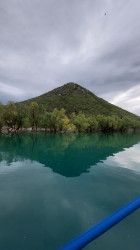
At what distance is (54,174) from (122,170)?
6.83 meters

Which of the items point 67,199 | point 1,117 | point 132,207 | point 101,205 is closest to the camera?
point 132,207

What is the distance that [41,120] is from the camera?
7231cm

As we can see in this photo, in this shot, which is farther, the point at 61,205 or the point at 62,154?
the point at 62,154

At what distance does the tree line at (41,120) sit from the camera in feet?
194

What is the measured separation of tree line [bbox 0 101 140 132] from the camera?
59094 mm

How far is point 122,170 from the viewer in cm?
1452

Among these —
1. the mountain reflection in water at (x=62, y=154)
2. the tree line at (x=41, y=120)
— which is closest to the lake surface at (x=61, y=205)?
the mountain reflection in water at (x=62, y=154)

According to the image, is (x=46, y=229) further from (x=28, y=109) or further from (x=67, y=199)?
(x=28, y=109)

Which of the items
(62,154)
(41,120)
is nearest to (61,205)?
(62,154)

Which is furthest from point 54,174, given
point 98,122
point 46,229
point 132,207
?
point 98,122

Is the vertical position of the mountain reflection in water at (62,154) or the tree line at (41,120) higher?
the tree line at (41,120)

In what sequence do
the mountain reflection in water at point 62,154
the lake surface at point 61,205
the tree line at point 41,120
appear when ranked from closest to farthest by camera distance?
the lake surface at point 61,205 → the mountain reflection in water at point 62,154 → the tree line at point 41,120

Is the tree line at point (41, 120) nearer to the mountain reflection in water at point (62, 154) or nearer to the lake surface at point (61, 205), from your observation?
the mountain reflection in water at point (62, 154)

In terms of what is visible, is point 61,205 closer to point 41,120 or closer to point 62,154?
point 62,154
